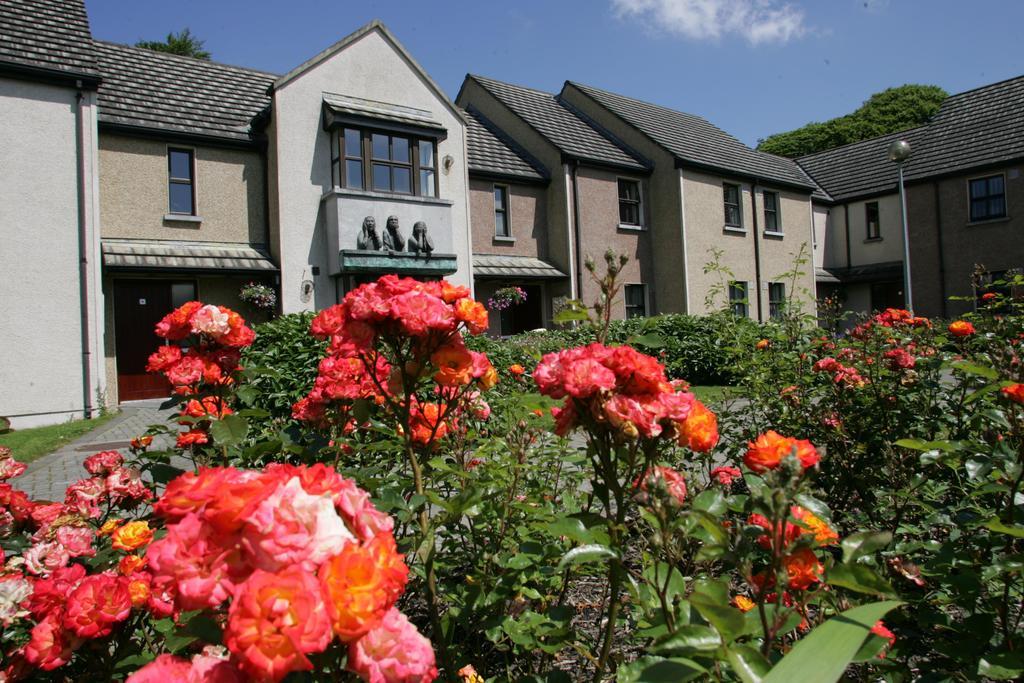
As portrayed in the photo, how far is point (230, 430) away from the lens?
1888 mm

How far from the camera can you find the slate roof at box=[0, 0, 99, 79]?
34.9ft

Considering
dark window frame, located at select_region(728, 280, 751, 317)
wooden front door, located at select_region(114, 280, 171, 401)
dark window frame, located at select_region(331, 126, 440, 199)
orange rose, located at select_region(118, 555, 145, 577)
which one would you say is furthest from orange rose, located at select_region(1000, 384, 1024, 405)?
wooden front door, located at select_region(114, 280, 171, 401)

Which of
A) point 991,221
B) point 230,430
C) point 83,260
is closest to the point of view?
point 230,430

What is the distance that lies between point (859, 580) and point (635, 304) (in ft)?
60.8

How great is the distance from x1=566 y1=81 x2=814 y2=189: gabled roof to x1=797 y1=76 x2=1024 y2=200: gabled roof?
9.38 ft

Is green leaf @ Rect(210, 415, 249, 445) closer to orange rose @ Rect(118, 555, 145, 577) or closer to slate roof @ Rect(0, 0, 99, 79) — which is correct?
orange rose @ Rect(118, 555, 145, 577)

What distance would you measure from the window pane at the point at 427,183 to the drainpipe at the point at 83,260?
21.7ft

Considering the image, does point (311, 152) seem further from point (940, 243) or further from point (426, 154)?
point (940, 243)

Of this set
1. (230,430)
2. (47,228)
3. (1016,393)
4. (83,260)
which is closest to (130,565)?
(230,430)

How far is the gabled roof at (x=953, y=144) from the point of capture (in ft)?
66.6

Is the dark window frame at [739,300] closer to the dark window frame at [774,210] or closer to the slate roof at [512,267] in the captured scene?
the dark window frame at [774,210]

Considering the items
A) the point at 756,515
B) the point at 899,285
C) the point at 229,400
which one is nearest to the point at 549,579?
the point at 756,515

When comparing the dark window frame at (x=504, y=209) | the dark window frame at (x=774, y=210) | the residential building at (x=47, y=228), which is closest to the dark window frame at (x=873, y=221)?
the dark window frame at (x=774, y=210)

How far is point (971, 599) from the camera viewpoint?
4.70 ft
